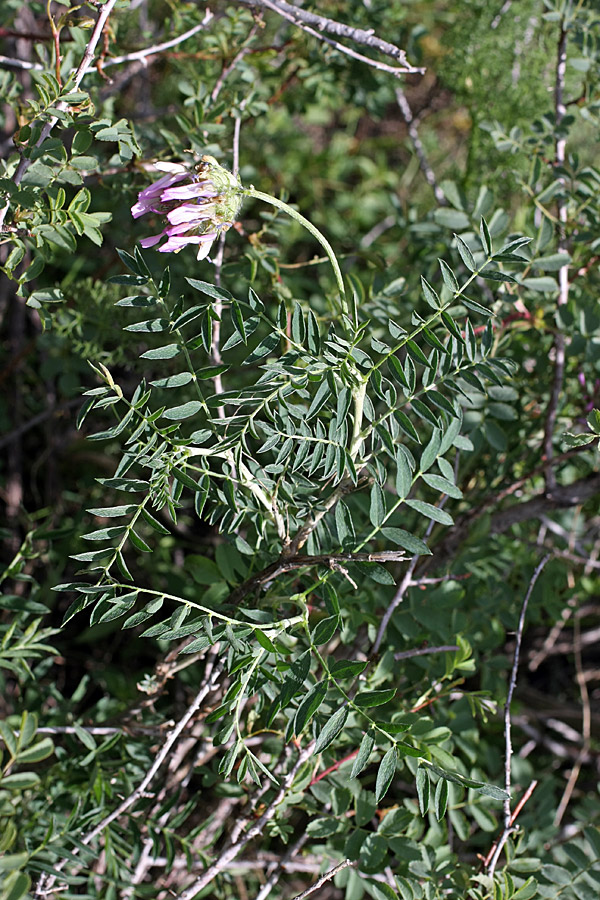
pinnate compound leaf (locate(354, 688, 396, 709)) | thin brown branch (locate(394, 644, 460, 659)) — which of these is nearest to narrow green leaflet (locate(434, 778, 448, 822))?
pinnate compound leaf (locate(354, 688, 396, 709))

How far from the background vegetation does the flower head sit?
35mm

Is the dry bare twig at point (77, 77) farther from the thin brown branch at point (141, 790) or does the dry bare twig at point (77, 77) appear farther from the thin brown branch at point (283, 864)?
the thin brown branch at point (283, 864)

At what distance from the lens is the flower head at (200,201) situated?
86cm

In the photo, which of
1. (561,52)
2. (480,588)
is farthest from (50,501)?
(561,52)

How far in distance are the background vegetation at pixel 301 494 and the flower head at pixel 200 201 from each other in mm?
35

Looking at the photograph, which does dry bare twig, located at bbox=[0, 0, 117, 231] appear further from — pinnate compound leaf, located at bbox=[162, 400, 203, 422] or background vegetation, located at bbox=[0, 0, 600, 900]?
pinnate compound leaf, located at bbox=[162, 400, 203, 422]

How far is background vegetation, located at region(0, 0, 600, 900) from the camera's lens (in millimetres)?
960

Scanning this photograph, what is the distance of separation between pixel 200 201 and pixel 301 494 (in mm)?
401

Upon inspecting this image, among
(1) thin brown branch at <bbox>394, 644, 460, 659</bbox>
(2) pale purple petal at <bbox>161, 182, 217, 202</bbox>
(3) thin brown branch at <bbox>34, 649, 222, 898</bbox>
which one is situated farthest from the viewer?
(1) thin brown branch at <bbox>394, 644, 460, 659</bbox>

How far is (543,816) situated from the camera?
1420mm

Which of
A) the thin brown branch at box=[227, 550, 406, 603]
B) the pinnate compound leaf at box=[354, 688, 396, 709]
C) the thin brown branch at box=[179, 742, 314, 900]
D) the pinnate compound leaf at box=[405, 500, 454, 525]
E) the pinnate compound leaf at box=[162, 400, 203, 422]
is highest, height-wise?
the pinnate compound leaf at box=[162, 400, 203, 422]

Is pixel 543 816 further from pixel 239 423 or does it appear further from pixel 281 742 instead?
pixel 239 423

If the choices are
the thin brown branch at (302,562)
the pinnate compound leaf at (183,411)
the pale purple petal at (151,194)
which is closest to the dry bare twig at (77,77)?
the pale purple petal at (151,194)

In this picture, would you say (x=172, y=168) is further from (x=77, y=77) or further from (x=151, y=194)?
(x=77, y=77)
